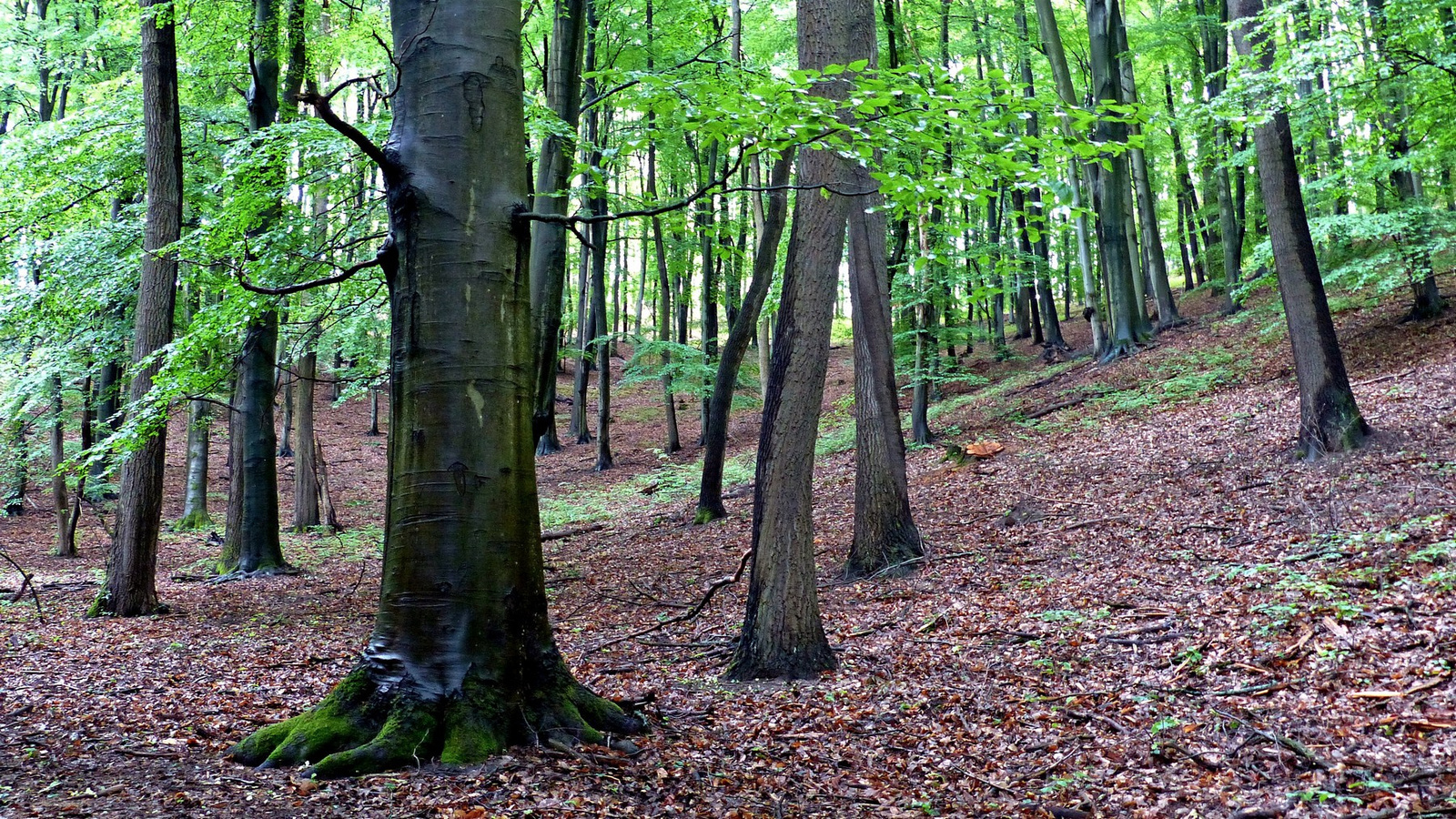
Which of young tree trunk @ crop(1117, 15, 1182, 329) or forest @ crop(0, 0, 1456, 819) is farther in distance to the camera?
young tree trunk @ crop(1117, 15, 1182, 329)

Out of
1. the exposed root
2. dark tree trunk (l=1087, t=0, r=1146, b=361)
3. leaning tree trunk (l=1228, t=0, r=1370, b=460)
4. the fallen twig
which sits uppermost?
dark tree trunk (l=1087, t=0, r=1146, b=361)

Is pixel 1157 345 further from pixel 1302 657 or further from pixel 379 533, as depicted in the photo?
pixel 379 533

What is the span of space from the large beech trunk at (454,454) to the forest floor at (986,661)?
0.82 feet

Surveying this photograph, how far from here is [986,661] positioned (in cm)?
580

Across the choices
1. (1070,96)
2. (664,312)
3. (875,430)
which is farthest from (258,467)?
(664,312)

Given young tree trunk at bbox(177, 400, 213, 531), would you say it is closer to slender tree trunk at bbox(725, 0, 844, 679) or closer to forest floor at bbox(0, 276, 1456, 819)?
forest floor at bbox(0, 276, 1456, 819)

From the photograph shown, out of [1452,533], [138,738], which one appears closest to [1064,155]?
[1452,533]

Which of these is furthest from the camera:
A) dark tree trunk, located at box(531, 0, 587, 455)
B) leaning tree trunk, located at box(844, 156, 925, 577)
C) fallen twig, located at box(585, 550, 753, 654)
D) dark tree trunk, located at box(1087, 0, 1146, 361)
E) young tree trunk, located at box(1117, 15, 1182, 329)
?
young tree trunk, located at box(1117, 15, 1182, 329)

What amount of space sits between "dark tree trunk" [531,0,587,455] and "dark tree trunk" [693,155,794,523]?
132 inches

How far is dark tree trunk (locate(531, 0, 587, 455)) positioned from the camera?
825cm

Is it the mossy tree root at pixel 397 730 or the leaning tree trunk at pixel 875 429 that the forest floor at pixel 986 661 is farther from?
the leaning tree trunk at pixel 875 429

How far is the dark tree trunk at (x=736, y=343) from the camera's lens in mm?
12001

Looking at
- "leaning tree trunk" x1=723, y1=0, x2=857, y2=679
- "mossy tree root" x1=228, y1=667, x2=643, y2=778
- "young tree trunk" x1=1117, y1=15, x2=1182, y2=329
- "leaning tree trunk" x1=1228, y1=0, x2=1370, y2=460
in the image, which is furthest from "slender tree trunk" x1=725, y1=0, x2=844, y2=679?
"young tree trunk" x1=1117, y1=15, x2=1182, y2=329

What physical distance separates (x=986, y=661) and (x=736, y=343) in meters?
7.49
